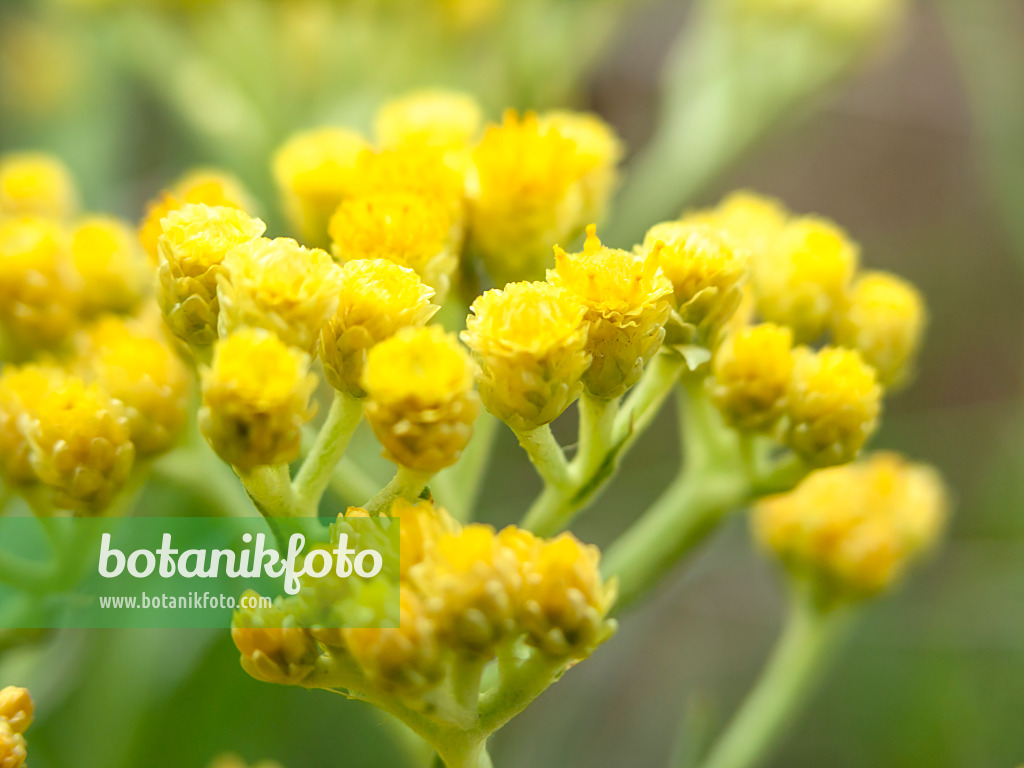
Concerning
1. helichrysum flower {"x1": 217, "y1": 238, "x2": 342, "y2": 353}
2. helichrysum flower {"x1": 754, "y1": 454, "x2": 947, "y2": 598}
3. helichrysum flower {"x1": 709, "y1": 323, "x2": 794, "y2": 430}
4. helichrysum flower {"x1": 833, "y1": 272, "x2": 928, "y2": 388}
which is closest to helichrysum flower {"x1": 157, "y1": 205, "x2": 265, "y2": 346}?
helichrysum flower {"x1": 217, "y1": 238, "x2": 342, "y2": 353}

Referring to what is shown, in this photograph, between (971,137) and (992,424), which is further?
(971,137)

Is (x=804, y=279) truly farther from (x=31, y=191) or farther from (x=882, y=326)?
(x=31, y=191)

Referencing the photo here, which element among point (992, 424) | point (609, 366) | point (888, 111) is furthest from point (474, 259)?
point (888, 111)

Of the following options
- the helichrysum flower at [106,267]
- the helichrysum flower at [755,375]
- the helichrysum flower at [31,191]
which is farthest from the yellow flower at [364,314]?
the helichrysum flower at [31,191]

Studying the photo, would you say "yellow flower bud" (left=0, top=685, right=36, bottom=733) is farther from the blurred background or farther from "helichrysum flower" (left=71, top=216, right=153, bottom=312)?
"helichrysum flower" (left=71, top=216, right=153, bottom=312)

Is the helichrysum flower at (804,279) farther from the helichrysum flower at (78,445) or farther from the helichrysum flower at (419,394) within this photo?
the helichrysum flower at (78,445)

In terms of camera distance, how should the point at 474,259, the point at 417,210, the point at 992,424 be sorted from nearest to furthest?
the point at 417,210
the point at 474,259
the point at 992,424

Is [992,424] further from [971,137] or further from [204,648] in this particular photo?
[204,648]
